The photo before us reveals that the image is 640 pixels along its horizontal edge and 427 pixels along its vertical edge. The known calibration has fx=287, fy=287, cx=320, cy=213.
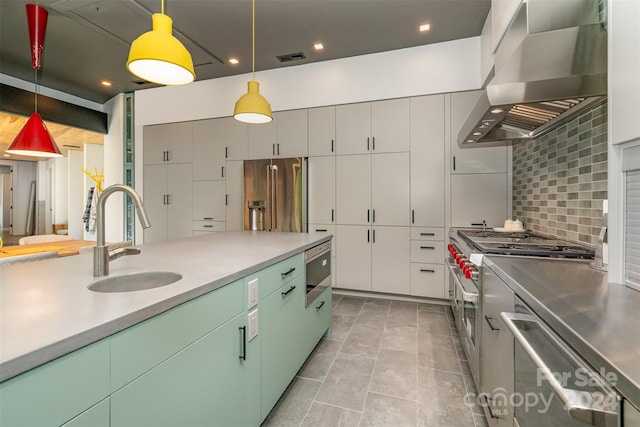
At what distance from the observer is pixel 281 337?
5.29ft

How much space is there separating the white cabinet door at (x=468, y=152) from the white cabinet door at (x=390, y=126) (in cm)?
51

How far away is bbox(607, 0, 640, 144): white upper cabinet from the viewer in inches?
37.6

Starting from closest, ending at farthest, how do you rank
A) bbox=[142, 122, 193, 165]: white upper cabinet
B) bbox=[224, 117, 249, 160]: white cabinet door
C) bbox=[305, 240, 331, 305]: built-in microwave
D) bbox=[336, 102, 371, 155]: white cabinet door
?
1. bbox=[305, 240, 331, 305]: built-in microwave
2. bbox=[336, 102, 371, 155]: white cabinet door
3. bbox=[224, 117, 249, 160]: white cabinet door
4. bbox=[142, 122, 193, 165]: white upper cabinet

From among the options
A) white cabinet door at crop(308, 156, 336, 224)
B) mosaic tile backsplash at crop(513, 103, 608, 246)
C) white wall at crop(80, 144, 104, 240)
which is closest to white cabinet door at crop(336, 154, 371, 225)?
white cabinet door at crop(308, 156, 336, 224)

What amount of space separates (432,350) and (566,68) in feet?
6.77

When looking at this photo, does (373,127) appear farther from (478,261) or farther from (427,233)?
(478,261)

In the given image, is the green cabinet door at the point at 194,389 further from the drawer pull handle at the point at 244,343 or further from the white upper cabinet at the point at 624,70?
the white upper cabinet at the point at 624,70

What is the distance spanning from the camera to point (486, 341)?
1.53 m

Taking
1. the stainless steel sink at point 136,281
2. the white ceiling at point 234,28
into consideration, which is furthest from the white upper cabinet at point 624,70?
the white ceiling at point 234,28

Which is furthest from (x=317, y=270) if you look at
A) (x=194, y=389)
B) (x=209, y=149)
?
(x=209, y=149)

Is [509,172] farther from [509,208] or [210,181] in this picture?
[210,181]

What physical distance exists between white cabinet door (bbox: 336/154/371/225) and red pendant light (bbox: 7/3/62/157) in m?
2.98

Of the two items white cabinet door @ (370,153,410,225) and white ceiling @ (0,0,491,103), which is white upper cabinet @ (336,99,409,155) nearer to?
white cabinet door @ (370,153,410,225)

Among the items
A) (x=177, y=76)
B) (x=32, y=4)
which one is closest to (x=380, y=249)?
(x=177, y=76)
